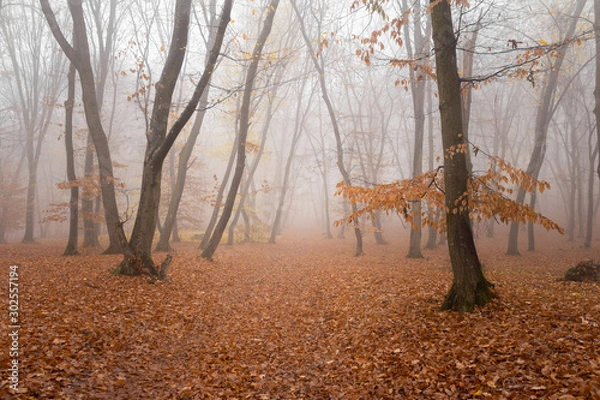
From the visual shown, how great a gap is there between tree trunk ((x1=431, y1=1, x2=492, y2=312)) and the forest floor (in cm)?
36

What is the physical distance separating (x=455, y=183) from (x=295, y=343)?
391 cm

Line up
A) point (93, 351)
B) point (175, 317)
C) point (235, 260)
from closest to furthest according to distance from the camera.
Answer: point (93, 351), point (175, 317), point (235, 260)

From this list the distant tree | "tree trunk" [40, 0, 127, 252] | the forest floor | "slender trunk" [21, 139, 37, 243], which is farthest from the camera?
"slender trunk" [21, 139, 37, 243]

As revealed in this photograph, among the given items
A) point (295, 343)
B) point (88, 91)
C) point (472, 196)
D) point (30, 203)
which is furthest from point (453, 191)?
point (30, 203)

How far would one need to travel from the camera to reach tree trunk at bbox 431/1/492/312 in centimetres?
583

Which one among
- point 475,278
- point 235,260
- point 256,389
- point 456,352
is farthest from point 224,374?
point 235,260

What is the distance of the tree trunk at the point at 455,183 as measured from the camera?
5.83 m

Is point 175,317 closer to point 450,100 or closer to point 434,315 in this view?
point 434,315

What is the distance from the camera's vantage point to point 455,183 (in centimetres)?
583

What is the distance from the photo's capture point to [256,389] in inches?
187

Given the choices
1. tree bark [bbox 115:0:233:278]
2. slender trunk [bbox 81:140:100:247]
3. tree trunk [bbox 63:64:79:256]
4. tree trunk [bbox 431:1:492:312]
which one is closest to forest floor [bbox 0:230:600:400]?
tree trunk [bbox 431:1:492:312]

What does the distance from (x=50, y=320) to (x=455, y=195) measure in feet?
22.2

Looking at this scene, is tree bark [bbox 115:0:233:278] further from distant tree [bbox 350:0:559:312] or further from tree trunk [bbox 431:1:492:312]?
tree trunk [bbox 431:1:492:312]

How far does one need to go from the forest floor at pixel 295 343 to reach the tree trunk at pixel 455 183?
1.18 ft
